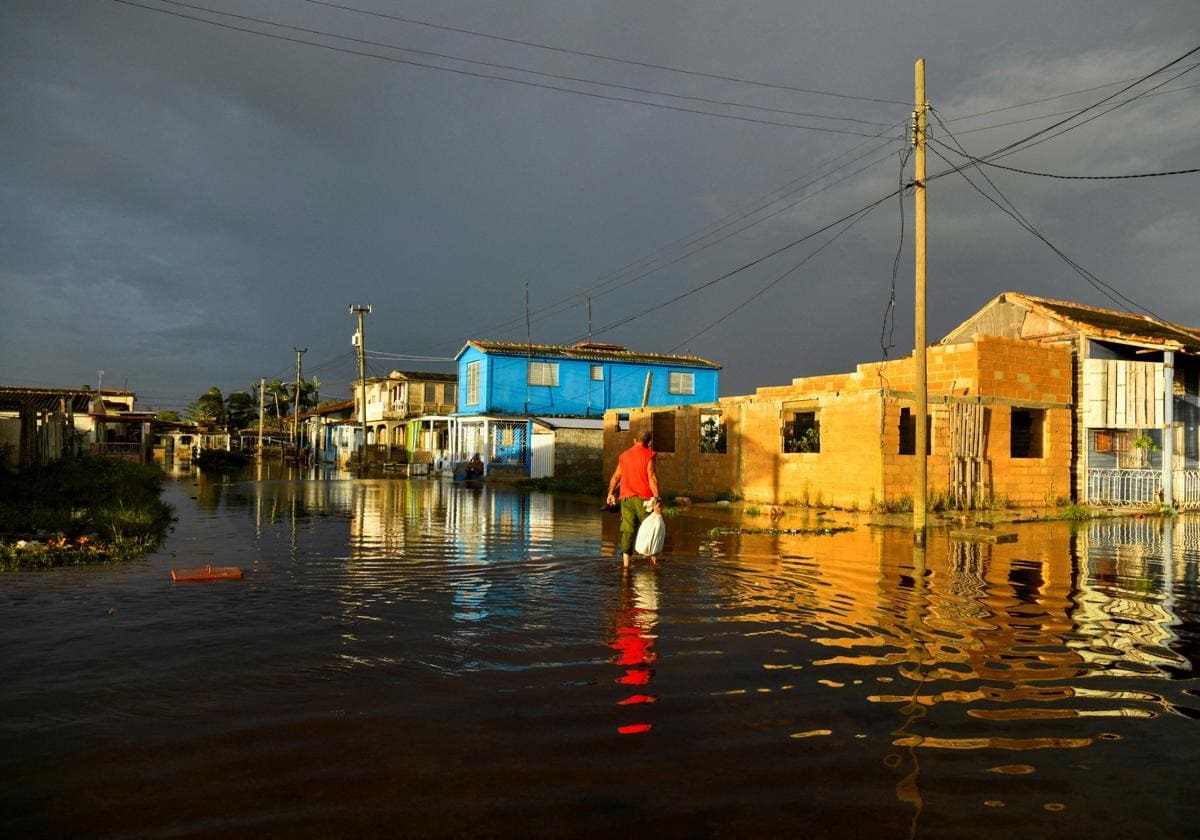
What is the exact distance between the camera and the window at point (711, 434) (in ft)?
81.8

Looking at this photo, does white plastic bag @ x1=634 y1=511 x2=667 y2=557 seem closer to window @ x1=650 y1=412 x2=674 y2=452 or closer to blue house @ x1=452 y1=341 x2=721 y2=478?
window @ x1=650 y1=412 x2=674 y2=452

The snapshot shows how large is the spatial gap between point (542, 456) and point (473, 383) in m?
8.17

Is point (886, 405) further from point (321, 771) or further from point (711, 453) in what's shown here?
point (321, 771)

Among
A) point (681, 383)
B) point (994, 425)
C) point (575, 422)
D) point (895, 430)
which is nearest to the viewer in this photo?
point (895, 430)

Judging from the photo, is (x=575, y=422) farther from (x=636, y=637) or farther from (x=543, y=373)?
(x=636, y=637)

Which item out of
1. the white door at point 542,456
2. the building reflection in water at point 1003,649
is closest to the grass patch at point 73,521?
the building reflection in water at point 1003,649

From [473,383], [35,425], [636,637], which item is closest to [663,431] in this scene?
[473,383]

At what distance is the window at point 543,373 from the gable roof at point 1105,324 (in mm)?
21571

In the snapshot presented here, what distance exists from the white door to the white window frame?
571 centimetres

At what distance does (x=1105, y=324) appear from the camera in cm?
2330

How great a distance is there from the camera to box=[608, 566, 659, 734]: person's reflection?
17.1ft

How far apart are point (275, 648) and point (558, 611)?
2.62 meters

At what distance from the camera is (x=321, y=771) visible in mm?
4031

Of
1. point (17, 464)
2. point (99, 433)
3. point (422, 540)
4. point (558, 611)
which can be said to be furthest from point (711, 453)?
point (99, 433)
